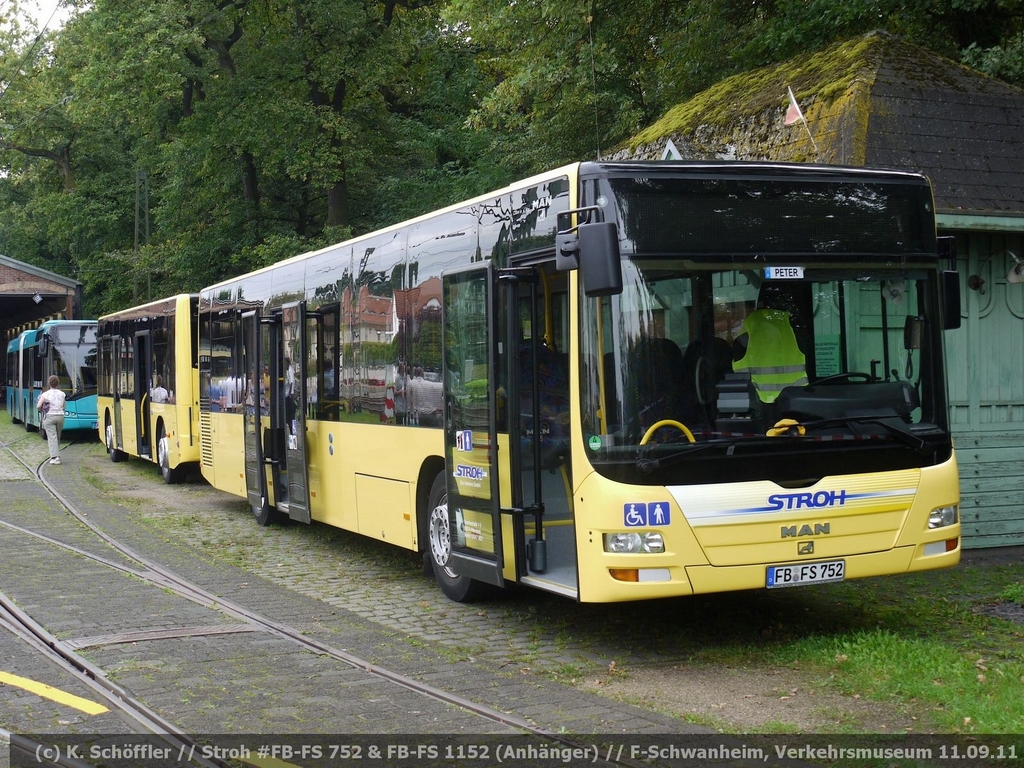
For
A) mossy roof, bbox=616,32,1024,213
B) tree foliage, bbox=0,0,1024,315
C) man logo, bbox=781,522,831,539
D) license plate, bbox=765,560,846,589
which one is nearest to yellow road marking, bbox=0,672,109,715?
license plate, bbox=765,560,846,589

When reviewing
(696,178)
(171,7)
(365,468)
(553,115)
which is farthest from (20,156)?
(696,178)

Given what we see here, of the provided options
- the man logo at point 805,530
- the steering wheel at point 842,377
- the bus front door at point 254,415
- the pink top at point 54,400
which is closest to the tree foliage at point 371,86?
the bus front door at point 254,415

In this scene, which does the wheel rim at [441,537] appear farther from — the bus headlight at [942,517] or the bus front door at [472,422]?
the bus headlight at [942,517]

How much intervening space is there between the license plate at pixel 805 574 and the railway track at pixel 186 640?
2005 millimetres

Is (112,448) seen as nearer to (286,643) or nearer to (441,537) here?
(441,537)

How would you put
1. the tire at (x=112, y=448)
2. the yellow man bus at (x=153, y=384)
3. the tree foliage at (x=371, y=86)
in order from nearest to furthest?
the yellow man bus at (x=153, y=384) < the tree foliage at (x=371, y=86) < the tire at (x=112, y=448)

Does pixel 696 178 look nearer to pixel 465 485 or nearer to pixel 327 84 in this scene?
pixel 465 485

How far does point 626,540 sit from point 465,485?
6.40ft

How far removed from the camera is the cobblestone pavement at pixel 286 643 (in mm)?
6344

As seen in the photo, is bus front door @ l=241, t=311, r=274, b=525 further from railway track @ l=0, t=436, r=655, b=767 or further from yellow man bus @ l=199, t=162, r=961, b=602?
→ yellow man bus @ l=199, t=162, r=961, b=602

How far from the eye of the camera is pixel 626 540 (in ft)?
23.9

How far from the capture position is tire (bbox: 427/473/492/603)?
9523mm

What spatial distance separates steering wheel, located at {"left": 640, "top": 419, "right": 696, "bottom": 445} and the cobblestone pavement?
1462mm

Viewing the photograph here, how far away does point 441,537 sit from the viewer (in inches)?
386
